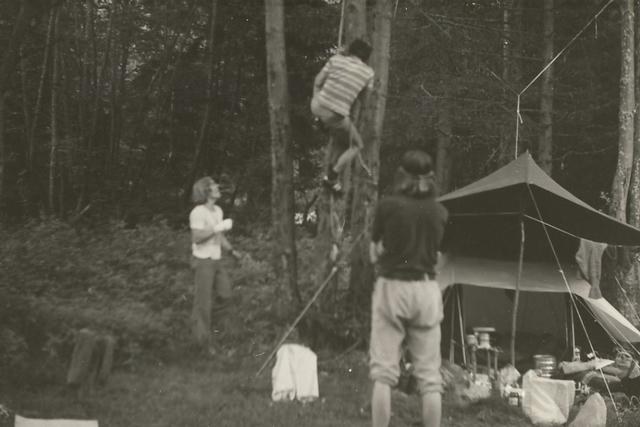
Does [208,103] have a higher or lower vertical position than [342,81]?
higher

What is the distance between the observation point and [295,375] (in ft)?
19.6

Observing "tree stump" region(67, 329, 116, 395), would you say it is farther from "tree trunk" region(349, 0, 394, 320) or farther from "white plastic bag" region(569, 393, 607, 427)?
"white plastic bag" region(569, 393, 607, 427)

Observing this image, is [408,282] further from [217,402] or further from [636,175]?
[636,175]

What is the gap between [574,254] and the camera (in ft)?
28.5

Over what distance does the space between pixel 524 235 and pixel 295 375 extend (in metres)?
3.51

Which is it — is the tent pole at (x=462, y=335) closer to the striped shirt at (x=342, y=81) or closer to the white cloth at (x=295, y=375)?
the white cloth at (x=295, y=375)

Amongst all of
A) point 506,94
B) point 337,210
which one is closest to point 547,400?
point 337,210

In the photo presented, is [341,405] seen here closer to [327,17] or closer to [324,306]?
[324,306]

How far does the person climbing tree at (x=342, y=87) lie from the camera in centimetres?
601

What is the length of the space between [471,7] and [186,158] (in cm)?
667

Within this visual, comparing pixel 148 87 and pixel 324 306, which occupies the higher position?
pixel 148 87

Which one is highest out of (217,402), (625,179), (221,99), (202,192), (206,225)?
(221,99)

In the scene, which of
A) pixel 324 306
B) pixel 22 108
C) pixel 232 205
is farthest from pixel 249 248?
pixel 22 108

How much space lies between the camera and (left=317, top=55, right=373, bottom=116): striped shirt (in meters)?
6.01
